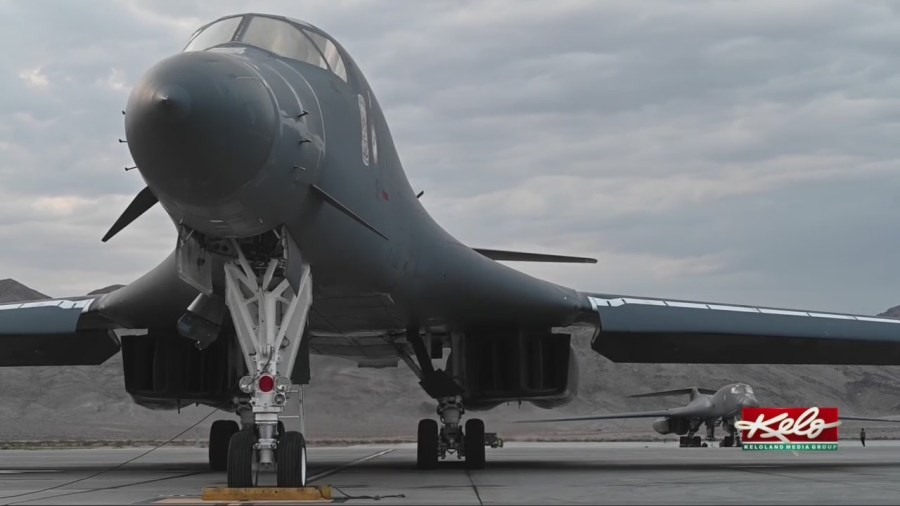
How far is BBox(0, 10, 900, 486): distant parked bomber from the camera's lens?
310 inches

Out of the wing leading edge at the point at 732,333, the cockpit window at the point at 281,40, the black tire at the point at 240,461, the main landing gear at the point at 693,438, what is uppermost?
the cockpit window at the point at 281,40

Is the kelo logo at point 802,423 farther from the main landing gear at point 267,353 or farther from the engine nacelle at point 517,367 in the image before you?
the main landing gear at point 267,353

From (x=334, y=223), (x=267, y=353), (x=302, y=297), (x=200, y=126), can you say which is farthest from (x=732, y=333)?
(x=200, y=126)

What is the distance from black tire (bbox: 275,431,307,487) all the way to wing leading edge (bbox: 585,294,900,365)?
6666 mm

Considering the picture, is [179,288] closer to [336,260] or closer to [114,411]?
[336,260]

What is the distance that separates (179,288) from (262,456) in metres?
4.32

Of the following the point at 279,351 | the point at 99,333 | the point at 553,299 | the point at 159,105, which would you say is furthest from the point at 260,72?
the point at 99,333

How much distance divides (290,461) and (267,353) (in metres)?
0.93

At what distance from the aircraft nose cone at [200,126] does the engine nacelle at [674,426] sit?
3544 cm

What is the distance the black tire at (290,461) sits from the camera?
28.2 feet

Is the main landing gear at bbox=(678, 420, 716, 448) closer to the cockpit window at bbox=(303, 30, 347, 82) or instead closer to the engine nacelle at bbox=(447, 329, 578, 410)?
the engine nacelle at bbox=(447, 329, 578, 410)

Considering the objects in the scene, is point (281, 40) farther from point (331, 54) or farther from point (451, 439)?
point (451, 439)

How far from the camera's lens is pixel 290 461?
8.61m

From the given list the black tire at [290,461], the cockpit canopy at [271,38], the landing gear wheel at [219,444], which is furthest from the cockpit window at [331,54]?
the landing gear wheel at [219,444]
